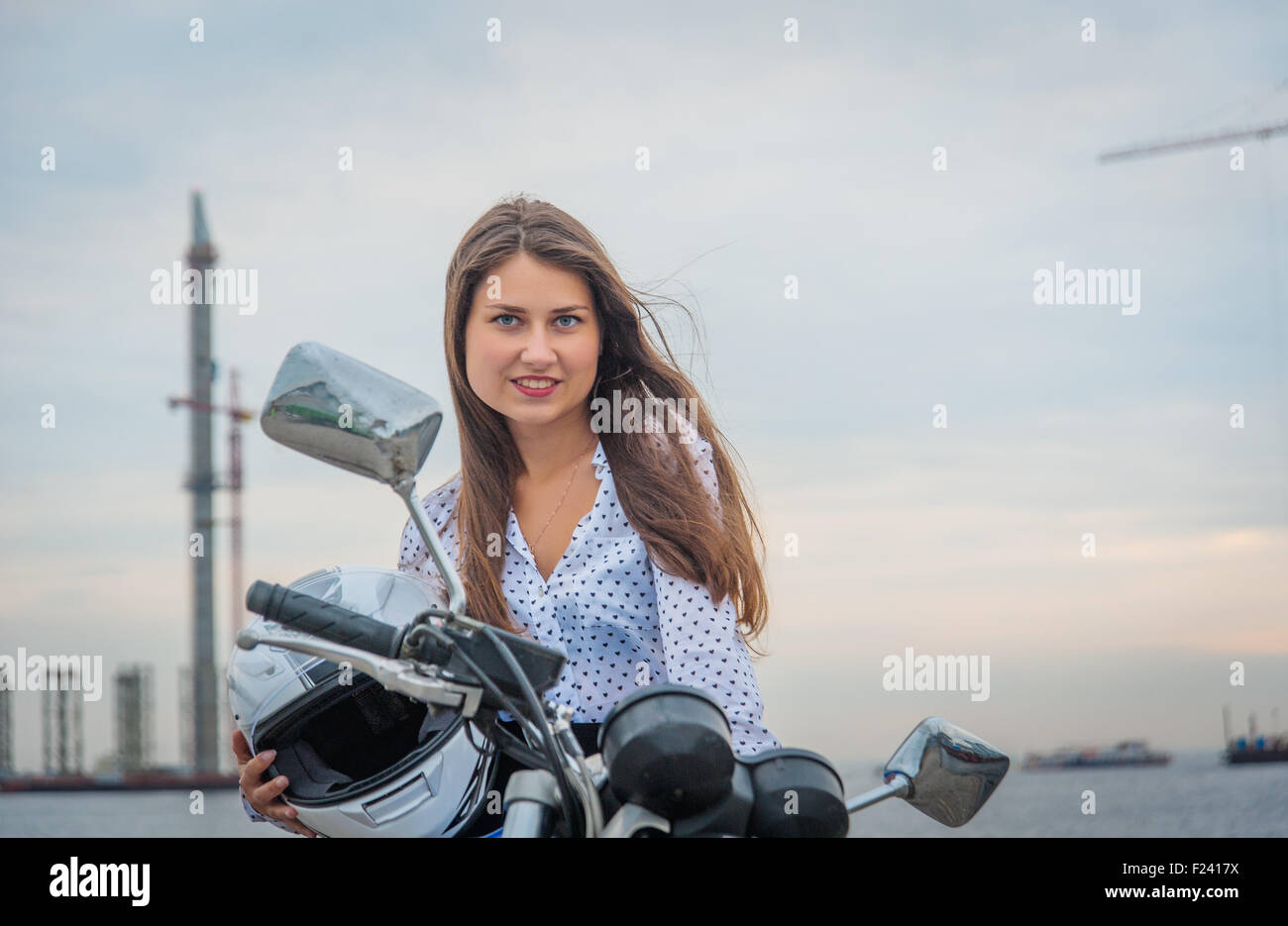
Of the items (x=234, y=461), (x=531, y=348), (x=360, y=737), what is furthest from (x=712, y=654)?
(x=234, y=461)

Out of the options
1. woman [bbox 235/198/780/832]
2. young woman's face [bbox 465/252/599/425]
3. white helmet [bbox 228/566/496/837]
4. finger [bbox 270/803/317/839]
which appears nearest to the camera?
white helmet [bbox 228/566/496/837]

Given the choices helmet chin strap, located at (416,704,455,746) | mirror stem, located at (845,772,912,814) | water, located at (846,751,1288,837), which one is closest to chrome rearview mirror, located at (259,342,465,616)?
helmet chin strap, located at (416,704,455,746)

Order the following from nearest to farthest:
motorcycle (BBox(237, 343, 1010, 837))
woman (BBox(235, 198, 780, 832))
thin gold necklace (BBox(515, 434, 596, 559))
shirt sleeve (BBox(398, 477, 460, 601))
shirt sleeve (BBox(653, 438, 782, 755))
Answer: motorcycle (BBox(237, 343, 1010, 837)) → shirt sleeve (BBox(653, 438, 782, 755)) → woman (BBox(235, 198, 780, 832)) → thin gold necklace (BBox(515, 434, 596, 559)) → shirt sleeve (BBox(398, 477, 460, 601))

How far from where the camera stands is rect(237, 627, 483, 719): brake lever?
170 centimetres

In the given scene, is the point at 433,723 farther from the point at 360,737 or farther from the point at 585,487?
the point at 585,487

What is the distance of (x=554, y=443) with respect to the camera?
125 inches

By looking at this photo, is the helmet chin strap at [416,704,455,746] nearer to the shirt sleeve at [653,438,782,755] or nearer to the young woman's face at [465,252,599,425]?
the shirt sleeve at [653,438,782,755]

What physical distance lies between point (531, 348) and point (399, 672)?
1.26 m

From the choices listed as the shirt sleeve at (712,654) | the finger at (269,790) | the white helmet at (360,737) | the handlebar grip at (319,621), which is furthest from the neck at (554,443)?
the handlebar grip at (319,621)

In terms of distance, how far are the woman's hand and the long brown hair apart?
2.01ft

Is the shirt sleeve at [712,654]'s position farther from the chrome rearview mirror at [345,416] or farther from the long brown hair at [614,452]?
the chrome rearview mirror at [345,416]

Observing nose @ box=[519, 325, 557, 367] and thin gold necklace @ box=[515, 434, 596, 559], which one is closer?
nose @ box=[519, 325, 557, 367]

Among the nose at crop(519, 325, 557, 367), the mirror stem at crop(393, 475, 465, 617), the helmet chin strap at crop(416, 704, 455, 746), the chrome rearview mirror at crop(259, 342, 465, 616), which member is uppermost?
the nose at crop(519, 325, 557, 367)
